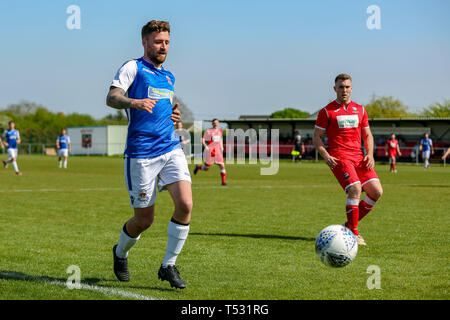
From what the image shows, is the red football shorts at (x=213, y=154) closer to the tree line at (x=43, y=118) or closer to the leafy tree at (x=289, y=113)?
the tree line at (x=43, y=118)

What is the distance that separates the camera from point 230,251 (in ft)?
22.6

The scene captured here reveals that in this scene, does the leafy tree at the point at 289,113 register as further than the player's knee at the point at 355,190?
Yes

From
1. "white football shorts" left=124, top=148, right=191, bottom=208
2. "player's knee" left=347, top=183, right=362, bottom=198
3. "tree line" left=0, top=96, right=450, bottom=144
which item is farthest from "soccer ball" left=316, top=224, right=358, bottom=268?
"tree line" left=0, top=96, right=450, bottom=144

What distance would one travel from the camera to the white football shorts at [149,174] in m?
5.10

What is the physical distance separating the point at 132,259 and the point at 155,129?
194 cm

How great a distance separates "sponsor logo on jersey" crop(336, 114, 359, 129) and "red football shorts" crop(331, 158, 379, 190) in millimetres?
524

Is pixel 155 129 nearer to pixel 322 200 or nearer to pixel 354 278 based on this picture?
pixel 354 278

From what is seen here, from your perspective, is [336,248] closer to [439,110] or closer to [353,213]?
[353,213]

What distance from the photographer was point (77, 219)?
32.3 ft

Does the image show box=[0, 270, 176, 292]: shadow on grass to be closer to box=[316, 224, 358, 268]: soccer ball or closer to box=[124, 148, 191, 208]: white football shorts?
box=[124, 148, 191, 208]: white football shorts

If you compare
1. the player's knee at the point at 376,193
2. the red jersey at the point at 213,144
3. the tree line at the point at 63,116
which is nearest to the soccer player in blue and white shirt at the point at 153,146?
the player's knee at the point at 376,193

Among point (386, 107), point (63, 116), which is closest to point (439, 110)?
point (386, 107)

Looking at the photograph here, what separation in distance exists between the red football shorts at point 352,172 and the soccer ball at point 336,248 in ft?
6.95

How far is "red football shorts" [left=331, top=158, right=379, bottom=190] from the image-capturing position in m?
7.76
